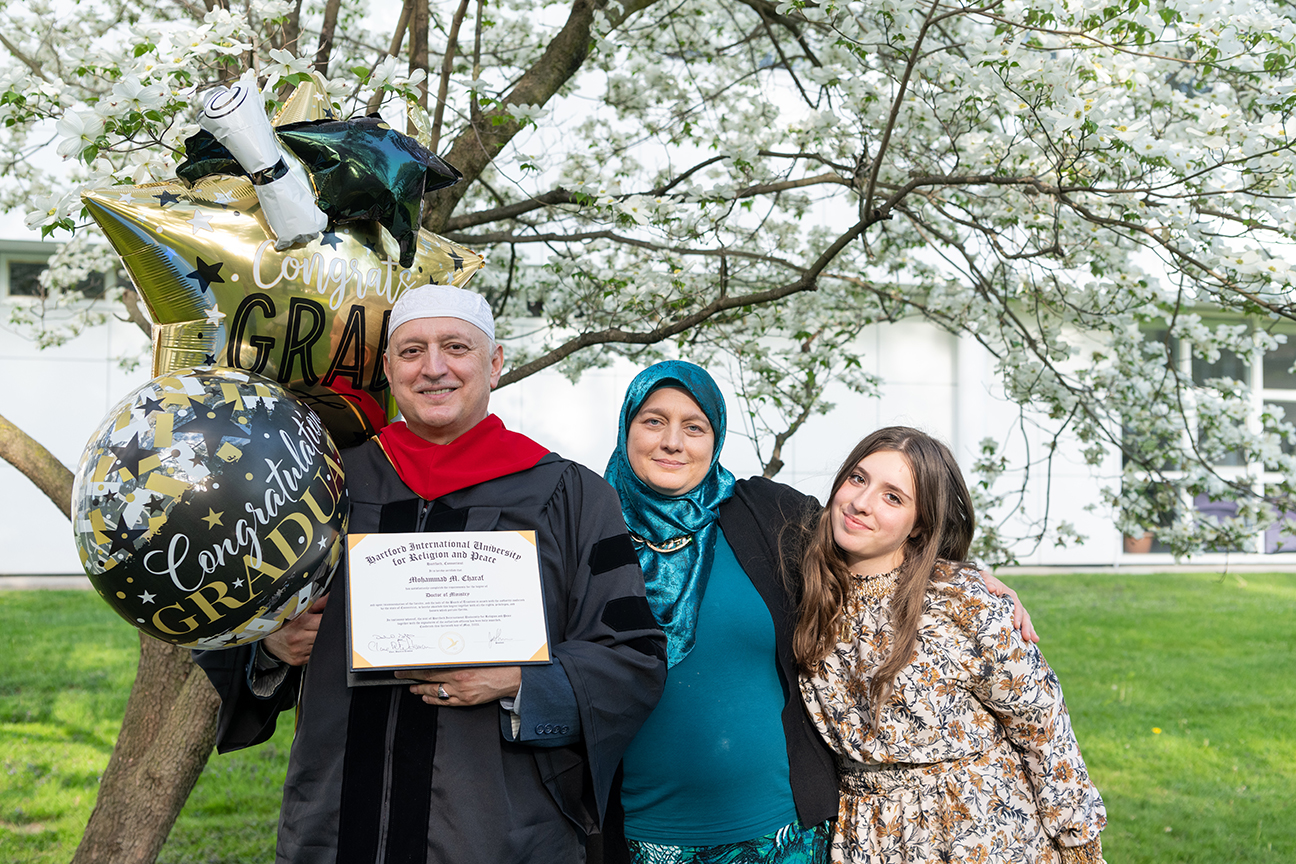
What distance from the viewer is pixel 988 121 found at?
3678 mm

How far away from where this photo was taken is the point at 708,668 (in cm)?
224

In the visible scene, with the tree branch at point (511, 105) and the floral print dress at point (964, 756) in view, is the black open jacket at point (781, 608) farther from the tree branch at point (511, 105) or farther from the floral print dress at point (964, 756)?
the tree branch at point (511, 105)

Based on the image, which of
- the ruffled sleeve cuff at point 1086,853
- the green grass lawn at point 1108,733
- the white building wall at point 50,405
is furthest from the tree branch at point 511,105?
the white building wall at point 50,405

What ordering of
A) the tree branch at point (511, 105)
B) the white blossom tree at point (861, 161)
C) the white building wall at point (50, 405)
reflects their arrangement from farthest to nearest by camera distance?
the white building wall at point (50, 405), the tree branch at point (511, 105), the white blossom tree at point (861, 161)

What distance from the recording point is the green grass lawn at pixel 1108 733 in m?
4.60

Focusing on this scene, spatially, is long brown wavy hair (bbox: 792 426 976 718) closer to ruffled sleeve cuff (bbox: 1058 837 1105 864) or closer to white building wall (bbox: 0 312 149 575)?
ruffled sleeve cuff (bbox: 1058 837 1105 864)

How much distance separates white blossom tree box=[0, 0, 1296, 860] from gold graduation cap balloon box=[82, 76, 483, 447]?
55 centimetres

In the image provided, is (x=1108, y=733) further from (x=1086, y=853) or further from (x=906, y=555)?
(x=906, y=555)

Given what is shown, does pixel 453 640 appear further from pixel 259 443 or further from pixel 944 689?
pixel 944 689

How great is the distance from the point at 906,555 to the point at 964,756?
46 cm

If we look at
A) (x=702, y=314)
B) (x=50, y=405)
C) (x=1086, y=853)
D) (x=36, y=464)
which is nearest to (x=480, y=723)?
(x=1086, y=853)

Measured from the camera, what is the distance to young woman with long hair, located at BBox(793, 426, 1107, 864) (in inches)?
83.8

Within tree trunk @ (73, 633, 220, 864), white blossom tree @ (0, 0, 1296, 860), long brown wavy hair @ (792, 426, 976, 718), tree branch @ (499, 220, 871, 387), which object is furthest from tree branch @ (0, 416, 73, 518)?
long brown wavy hair @ (792, 426, 976, 718)
